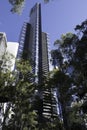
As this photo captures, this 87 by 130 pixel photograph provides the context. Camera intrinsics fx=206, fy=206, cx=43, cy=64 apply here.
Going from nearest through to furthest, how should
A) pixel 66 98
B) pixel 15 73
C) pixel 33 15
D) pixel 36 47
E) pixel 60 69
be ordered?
pixel 15 73
pixel 66 98
pixel 60 69
pixel 36 47
pixel 33 15

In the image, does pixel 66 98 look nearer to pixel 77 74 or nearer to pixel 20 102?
pixel 77 74

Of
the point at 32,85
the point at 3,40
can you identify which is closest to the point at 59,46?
the point at 32,85

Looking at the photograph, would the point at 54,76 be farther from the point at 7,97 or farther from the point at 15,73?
the point at 7,97

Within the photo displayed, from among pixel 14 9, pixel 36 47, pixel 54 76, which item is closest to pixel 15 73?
pixel 54 76

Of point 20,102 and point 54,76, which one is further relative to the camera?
point 54,76

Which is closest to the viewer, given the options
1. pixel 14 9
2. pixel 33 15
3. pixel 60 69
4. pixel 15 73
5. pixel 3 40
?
pixel 14 9

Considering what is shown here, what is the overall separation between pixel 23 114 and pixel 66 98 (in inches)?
200

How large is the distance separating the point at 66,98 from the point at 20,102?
5.30 m

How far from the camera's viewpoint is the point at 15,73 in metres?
21.0

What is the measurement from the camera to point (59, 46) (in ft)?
79.4

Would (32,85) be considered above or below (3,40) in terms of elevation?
below

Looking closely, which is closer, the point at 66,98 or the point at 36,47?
the point at 66,98

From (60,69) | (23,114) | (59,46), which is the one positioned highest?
(59,46)

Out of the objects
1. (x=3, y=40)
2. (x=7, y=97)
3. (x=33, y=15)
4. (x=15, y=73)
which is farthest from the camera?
(x=33, y=15)
